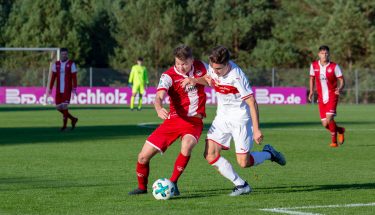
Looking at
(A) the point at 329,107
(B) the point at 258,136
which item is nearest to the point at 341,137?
(A) the point at 329,107

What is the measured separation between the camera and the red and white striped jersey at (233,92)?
11.1 meters

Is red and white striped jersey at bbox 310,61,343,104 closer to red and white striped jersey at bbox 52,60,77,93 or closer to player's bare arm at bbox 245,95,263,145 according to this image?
red and white striped jersey at bbox 52,60,77,93

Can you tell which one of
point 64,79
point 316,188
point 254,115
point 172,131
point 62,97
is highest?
point 254,115

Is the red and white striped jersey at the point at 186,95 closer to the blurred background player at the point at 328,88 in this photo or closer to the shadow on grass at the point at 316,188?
the shadow on grass at the point at 316,188

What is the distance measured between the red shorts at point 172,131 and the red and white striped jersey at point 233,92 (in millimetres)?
370

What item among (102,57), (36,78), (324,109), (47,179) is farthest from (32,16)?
(47,179)

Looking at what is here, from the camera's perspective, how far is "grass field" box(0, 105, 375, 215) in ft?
33.9

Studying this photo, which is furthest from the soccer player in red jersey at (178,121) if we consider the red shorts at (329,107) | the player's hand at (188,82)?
the red shorts at (329,107)

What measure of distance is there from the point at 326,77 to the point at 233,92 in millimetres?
9472

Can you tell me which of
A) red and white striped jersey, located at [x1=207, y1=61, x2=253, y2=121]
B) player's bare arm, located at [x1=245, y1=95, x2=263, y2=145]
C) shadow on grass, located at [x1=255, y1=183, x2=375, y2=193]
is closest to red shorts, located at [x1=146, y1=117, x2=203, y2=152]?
red and white striped jersey, located at [x1=207, y1=61, x2=253, y2=121]

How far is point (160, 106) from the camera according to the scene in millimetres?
10977

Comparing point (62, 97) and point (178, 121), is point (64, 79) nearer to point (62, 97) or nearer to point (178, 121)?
point (62, 97)

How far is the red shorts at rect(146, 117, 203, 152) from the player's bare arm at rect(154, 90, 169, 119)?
0.43 meters

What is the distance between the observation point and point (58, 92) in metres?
25.4
